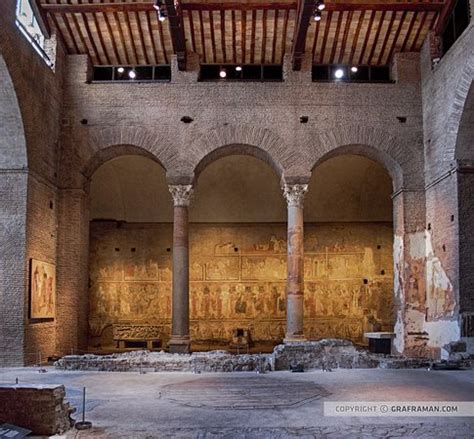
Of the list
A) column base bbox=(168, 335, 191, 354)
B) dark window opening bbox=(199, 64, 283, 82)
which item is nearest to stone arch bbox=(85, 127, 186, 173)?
dark window opening bbox=(199, 64, 283, 82)

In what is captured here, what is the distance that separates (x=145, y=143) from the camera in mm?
17688

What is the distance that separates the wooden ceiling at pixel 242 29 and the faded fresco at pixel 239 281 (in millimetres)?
6743

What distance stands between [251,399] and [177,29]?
1041 centimetres

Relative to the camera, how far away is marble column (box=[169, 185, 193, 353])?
17.2 metres

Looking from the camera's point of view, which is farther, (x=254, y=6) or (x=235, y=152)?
(x=235, y=152)

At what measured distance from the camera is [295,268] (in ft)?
56.6

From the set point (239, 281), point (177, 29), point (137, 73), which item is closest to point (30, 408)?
point (177, 29)

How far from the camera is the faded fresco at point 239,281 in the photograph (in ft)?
73.0

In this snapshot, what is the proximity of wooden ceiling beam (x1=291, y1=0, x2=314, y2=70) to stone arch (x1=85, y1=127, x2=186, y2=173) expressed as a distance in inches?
170

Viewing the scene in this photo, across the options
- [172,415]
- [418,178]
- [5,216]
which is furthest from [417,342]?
[5,216]

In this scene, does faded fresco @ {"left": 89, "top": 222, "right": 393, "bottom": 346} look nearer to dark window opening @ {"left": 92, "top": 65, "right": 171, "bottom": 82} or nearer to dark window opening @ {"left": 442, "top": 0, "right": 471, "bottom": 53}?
dark window opening @ {"left": 92, "top": 65, "right": 171, "bottom": 82}

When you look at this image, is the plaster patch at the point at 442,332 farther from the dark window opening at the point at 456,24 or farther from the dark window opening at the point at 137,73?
the dark window opening at the point at 137,73

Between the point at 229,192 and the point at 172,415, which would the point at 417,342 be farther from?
the point at 172,415

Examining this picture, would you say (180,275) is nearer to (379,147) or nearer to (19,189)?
(19,189)
